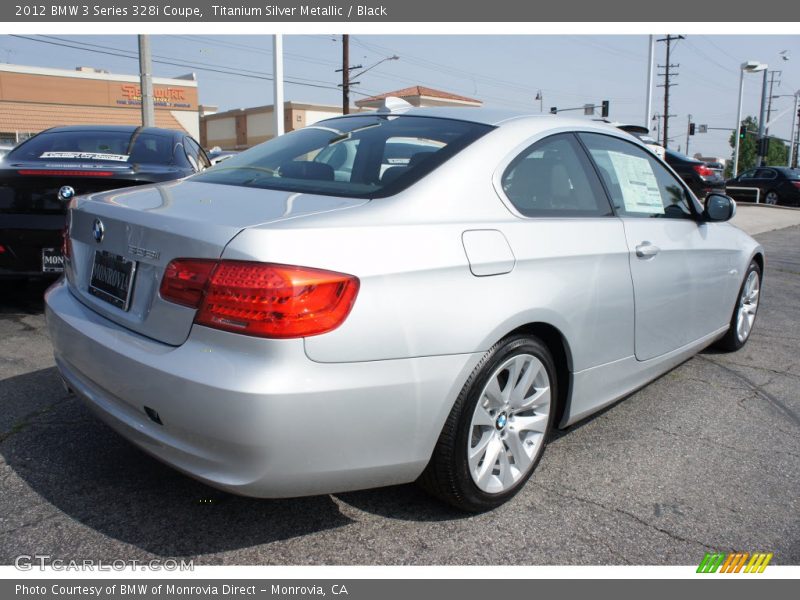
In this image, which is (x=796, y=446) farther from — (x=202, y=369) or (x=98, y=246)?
(x=98, y=246)

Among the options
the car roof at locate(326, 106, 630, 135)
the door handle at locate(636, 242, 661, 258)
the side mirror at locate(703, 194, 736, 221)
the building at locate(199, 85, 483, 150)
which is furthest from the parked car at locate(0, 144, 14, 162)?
the building at locate(199, 85, 483, 150)

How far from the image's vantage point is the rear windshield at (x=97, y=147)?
5.36m

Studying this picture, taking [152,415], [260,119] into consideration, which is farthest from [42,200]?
[260,119]

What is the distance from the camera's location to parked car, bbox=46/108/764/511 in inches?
79.8

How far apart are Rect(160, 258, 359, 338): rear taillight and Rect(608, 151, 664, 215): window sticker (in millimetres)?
1906

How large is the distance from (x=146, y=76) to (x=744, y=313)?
44.8 feet

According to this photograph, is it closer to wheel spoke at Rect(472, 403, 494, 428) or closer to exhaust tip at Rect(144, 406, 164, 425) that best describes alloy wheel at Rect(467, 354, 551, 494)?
wheel spoke at Rect(472, 403, 494, 428)

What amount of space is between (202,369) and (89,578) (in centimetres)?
79

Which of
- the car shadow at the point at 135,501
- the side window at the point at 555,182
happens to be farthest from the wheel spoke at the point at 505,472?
the side window at the point at 555,182

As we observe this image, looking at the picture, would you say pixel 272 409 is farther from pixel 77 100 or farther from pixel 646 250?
pixel 77 100

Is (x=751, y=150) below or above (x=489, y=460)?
above

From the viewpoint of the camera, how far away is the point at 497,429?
261cm

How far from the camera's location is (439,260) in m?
2.29

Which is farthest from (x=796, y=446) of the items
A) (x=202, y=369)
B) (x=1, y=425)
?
(x=1, y=425)
